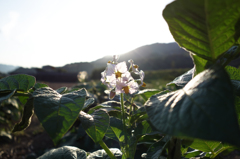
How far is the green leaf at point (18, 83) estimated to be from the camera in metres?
0.64

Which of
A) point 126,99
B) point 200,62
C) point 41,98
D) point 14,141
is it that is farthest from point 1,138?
point 200,62

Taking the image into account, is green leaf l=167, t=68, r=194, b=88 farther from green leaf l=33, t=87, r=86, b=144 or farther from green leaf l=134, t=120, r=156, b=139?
green leaf l=33, t=87, r=86, b=144

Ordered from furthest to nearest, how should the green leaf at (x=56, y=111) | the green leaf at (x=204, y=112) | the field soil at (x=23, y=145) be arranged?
the field soil at (x=23, y=145)
the green leaf at (x=56, y=111)
the green leaf at (x=204, y=112)

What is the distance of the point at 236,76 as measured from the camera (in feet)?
2.25

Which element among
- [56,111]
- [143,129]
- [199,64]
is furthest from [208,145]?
[56,111]

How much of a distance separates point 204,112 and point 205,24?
230 mm

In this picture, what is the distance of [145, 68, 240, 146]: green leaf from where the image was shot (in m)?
0.29

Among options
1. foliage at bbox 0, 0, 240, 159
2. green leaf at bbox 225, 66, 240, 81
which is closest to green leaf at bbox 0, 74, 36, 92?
foliage at bbox 0, 0, 240, 159

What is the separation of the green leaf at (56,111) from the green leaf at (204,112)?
209 millimetres

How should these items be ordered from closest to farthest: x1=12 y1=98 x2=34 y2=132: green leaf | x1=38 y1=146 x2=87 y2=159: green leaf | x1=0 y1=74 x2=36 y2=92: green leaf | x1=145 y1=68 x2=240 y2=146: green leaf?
x1=145 y1=68 x2=240 y2=146: green leaf
x1=12 y1=98 x2=34 y2=132: green leaf
x1=0 y1=74 x2=36 y2=92: green leaf
x1=38 y1=146 x2=87 y2=159: green leaf

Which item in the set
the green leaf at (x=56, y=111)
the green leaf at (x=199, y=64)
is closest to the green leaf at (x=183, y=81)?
the green leaf at (x=199, y=64)

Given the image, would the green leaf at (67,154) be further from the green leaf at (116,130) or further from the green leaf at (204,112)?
the green leaf at (204,112)

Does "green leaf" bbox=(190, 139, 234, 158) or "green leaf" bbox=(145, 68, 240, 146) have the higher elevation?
"green leaf" bbox=(145, 68, 240, 146)

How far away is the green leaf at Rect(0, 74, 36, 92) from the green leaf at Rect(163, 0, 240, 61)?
0.55 meters
